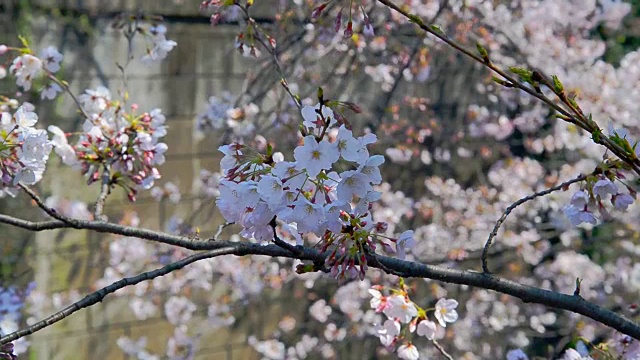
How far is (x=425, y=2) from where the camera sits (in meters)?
4.63

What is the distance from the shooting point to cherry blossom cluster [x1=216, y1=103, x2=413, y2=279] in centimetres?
135

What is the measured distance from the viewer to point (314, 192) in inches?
57.2

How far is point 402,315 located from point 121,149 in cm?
94

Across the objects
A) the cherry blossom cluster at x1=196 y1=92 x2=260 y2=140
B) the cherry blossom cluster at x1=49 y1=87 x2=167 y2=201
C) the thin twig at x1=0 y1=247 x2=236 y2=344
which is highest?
the cherry blossom cluster at x1=196 y1=92 x2=260 y2=140

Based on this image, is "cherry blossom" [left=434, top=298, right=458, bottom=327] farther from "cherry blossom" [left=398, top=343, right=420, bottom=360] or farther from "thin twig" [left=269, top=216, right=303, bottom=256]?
"thin twig" [left=269, top=216, right=303, bottom=256]

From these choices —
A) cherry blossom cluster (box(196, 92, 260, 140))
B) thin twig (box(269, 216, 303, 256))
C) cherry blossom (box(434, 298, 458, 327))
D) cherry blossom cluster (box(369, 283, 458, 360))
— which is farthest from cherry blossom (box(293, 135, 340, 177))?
cherry blossom cluster (box(196, 92, 260, 140))

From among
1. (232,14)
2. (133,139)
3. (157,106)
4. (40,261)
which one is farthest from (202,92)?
(133,139)

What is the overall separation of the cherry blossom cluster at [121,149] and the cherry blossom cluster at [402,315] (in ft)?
2.50

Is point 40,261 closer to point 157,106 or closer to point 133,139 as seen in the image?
point 157,106

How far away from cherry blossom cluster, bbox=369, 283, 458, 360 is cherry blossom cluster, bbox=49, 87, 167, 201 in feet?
2.50

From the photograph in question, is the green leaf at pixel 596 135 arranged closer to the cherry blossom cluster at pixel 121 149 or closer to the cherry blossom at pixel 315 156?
the cherry blossom at pixel 315 156

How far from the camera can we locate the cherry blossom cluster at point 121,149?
2.23 meters

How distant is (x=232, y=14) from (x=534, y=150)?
8.28ft

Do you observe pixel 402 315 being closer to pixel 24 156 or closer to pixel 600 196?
pixel 600 196
